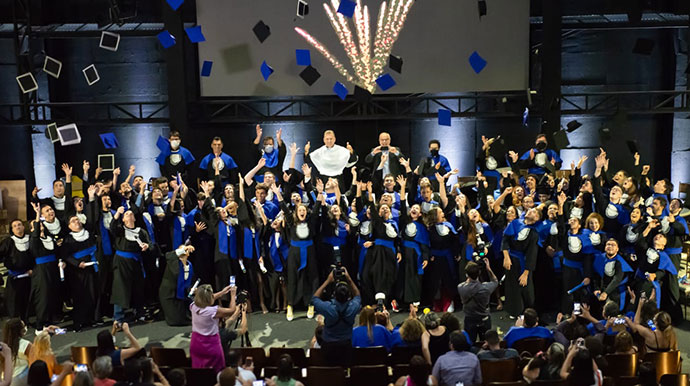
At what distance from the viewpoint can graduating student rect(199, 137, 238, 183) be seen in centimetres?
1010

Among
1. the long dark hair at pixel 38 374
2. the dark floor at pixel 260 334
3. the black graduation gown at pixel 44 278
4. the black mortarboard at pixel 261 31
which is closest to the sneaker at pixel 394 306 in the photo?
the dark floor at pixel 260 334

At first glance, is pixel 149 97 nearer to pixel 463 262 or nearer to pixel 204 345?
pixel 463 262

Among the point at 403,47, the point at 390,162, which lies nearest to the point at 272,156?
the point at 390,162

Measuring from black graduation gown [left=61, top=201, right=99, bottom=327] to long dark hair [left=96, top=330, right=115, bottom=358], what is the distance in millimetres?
2950

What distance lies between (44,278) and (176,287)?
1448 mm

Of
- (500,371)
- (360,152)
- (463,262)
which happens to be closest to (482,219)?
(463,262)

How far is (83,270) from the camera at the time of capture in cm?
821

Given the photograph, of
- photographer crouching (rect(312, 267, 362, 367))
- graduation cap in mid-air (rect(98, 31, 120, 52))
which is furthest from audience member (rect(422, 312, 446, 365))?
graduation cap in mid-air (rect(98, 31, 120, 52))

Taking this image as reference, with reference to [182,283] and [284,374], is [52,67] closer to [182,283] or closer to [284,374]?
[182,283]

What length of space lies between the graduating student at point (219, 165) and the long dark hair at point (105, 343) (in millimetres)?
4932

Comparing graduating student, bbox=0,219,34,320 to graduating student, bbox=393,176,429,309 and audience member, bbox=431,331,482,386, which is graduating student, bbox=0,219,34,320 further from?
audience member, bbox=431,331,482,386

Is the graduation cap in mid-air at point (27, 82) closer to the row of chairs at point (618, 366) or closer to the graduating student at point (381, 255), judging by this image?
the graduating student at point (381, 255)

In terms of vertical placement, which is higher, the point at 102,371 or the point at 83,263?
the point at 83,263

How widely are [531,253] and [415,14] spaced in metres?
6.09
